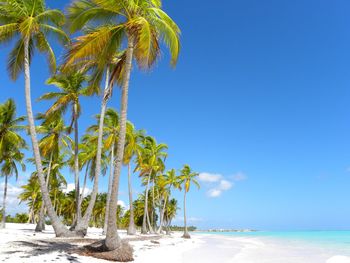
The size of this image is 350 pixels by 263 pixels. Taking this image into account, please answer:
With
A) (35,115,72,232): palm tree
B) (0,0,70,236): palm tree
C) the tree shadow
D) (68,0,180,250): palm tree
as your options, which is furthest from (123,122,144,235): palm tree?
the tree shadow

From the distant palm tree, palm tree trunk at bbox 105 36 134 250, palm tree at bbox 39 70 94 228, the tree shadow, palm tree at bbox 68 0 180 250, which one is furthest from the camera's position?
the distant palm tree

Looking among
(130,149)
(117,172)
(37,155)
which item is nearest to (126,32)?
(117,172)

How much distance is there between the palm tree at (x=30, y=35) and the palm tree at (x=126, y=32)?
360 cm

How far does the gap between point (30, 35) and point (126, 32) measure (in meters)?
6.30

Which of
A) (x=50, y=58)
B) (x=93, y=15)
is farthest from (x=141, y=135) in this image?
(x=93, y=15)

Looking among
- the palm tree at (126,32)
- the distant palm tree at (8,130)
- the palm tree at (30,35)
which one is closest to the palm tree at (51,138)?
the distant palm tree at (8,130)

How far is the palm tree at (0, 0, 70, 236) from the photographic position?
611 inches

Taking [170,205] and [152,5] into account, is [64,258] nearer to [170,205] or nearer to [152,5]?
[152,5]

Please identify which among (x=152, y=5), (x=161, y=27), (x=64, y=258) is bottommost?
(x=64, y=258)

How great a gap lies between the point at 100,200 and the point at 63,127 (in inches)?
1721

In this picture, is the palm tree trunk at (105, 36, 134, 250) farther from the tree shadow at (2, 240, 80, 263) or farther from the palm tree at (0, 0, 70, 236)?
the palm tree at (0, 0, 70, 236)

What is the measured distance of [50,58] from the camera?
1778 cm

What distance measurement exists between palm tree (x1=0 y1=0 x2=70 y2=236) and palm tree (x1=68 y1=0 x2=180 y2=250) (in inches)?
142

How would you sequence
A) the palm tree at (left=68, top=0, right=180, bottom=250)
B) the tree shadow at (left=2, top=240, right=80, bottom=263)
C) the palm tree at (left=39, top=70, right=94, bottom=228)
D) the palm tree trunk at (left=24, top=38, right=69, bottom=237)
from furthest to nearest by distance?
the palm tree at (left=39, top=70, right=94, bottom=228)
the palm tree trunk at (left=24, top=38, right=69, bottom=237)
the palm tree at (left=68, top=0, right=180, bottom=250)
the tree shadow at (left=2, top=240, right=80, bottom=263)
